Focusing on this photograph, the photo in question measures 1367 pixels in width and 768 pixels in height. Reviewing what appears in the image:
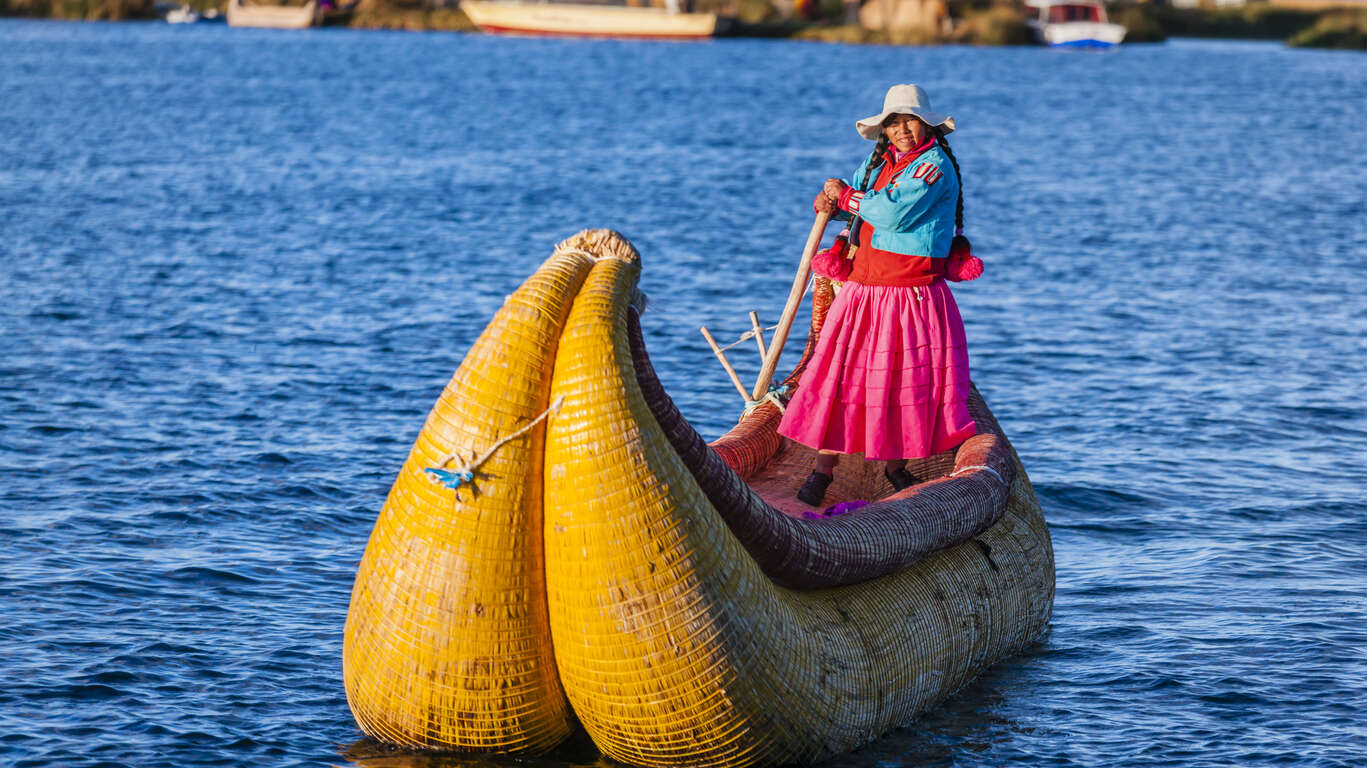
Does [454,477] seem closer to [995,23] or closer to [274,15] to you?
[995,23]

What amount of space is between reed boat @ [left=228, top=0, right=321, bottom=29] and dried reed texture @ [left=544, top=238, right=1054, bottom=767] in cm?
8595

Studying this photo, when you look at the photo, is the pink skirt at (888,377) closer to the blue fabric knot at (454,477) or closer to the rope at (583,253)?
the rope at (583,253)

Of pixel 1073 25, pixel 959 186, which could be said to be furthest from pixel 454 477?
pixel 1073 25

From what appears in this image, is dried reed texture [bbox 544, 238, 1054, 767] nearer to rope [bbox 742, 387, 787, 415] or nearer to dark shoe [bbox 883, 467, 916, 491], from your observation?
dark shoe [bbox 883, 467, 916, 491]

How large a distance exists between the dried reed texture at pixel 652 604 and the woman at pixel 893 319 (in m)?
1.58

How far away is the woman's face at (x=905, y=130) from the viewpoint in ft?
24.1

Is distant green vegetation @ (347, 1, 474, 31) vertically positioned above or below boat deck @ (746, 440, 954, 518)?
above

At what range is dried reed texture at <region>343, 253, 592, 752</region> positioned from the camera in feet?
18.1

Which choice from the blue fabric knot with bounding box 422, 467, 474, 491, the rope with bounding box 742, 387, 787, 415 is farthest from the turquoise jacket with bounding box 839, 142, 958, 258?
the blue fabric knot with bounding box 422, 467, 474, 491

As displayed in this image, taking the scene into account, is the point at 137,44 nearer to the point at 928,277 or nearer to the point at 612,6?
the point at 612,6

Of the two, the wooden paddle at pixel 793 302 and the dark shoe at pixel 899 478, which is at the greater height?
the wooden paddle at pixel 793 302

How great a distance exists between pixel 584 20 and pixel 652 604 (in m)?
82.0

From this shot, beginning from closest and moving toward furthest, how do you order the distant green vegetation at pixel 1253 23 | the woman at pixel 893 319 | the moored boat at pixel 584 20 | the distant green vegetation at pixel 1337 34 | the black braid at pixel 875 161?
the woman at pixel 893 319, the black braid at pixel 875 161, the distant green vegetation at pixel 1337 34, the distant green vegetation at pixel 1253 23, the moored boat at pixel 584 20

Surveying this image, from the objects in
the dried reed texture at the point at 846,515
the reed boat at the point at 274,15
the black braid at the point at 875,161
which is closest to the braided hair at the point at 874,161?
the black braid at the point at 875,161
